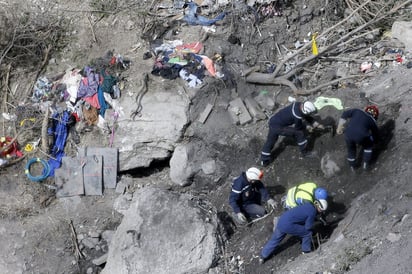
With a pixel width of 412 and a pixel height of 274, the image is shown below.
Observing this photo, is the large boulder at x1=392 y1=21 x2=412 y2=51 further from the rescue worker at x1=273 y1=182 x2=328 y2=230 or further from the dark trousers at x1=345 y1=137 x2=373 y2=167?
the rescue worker at x1=273 y1=182 x2=328 y2=230

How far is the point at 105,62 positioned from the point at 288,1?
4.15 m

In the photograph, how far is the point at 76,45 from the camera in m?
13.6

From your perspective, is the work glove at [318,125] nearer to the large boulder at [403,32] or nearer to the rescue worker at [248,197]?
the rescue worker at [248,197]

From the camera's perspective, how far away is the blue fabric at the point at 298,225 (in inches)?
345

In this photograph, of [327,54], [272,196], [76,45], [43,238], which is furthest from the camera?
[76,45]

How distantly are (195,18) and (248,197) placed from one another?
4708 mm

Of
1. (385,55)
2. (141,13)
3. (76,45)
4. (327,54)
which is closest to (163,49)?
(141,13)

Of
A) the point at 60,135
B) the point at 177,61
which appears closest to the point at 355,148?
the point at 177,61

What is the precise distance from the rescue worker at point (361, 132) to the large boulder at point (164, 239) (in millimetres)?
2541

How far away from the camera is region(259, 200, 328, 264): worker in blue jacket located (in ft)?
28.8

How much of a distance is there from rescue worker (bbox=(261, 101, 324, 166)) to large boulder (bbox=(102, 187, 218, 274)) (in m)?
1.72

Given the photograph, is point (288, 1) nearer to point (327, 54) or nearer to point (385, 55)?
point (327, 54)

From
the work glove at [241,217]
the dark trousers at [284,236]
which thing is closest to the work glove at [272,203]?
the work glove at [241,217]

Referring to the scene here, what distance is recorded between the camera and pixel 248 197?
1019 cm
